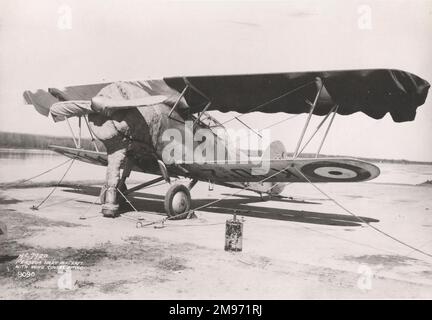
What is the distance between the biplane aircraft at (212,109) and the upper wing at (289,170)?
0.05ft

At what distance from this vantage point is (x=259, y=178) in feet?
24.7

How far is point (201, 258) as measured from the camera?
454 cm

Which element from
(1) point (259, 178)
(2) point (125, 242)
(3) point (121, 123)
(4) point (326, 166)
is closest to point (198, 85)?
(3) point (121, 123)

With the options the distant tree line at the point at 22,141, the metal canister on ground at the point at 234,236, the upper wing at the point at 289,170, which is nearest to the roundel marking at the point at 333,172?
the upper wing at the point at 289,170

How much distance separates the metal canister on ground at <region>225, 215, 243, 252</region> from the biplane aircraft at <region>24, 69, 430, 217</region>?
77.3 inches

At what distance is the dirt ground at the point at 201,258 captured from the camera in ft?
11.9

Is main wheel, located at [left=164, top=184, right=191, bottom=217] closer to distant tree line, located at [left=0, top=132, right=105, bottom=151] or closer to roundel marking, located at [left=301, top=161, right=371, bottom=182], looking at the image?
roundel marking, located at [left=301, top=161, right=371, bottom=182]

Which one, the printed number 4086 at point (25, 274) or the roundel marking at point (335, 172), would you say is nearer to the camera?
the printed number 4086 at point (25, 274)

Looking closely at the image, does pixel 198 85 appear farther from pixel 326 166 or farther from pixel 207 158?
pixel 326 166

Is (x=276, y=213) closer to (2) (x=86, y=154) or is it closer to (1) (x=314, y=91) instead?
(1) (x=314, y=91)

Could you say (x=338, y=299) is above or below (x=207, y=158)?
below

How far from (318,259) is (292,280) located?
0.98 metres

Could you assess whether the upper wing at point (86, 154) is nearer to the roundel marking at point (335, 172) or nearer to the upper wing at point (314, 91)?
the upper wing at point (314, 91)

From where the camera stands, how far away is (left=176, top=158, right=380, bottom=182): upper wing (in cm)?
622
